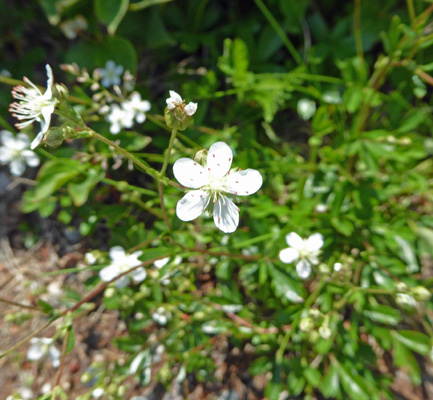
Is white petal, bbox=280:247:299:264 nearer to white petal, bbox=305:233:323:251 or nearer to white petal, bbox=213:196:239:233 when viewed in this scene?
white petal, bbox=305:233:323:251

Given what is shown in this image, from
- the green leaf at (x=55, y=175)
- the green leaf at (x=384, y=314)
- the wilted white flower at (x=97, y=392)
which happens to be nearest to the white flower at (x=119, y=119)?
the green leaf at (x=55, y=175)

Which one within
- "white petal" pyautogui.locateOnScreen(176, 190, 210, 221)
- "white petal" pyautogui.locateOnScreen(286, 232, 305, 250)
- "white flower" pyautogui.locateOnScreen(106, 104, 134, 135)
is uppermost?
"white petal" pyautogui.locateOnScreen(176, 190, 210, 221)

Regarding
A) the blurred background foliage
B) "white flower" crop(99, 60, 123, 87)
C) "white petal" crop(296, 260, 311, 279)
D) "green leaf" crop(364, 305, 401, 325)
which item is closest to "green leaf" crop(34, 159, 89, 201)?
the blurred background foliage

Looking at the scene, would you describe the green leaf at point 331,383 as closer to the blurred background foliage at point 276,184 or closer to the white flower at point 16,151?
the blurred background foliage at point 276,184

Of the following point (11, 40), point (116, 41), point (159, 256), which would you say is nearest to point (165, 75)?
point (116, 41)

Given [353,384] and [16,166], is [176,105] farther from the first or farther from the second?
[353,384]
